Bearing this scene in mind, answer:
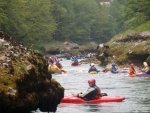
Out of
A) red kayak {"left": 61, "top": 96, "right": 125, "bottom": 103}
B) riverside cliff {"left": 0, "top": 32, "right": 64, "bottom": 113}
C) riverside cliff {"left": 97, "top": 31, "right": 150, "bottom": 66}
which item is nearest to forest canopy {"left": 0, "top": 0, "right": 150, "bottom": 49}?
riverside cliff {"left": 97, "top": 31, "right": 150, "bottom": 66}

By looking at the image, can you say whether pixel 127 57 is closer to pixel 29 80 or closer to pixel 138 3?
pixel 138 3

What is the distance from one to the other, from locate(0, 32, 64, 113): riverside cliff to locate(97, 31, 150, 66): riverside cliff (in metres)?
26.3

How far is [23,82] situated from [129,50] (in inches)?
1226

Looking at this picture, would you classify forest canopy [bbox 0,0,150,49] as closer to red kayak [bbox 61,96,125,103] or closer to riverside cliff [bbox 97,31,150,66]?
riverside cliff [bbox 97,31,150,66]

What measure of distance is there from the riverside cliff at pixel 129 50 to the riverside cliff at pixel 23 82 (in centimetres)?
2625

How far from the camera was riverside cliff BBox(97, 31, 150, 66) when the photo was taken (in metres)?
39.5

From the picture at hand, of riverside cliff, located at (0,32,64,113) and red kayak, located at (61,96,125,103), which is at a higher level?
riverside cliff, located at (0,32,64,113)

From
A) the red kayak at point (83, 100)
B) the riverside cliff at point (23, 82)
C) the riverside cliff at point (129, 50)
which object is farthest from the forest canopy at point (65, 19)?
the riverside cliff at point (23, 82)

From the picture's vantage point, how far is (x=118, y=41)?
46.6m

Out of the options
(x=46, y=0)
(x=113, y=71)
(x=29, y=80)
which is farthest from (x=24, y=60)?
(x=46, y=0)

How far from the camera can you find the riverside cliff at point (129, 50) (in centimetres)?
3950

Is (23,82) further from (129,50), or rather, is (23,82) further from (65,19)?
(65,19)

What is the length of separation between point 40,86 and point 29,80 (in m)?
0.72

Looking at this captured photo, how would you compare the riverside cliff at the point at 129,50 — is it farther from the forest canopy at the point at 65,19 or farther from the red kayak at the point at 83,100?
the red kayak at the point at 83,100
